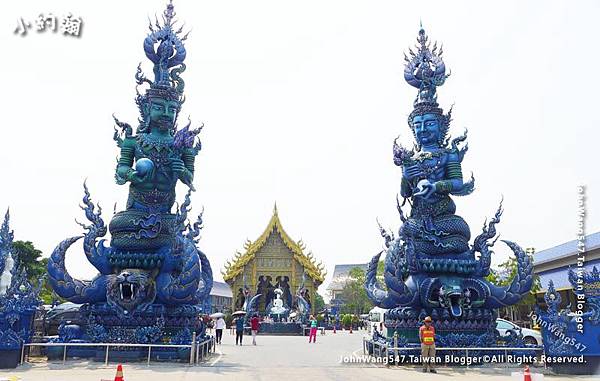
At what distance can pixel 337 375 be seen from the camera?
488 inches

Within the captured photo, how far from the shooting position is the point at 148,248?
16.8 meters

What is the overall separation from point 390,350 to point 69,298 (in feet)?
30.7

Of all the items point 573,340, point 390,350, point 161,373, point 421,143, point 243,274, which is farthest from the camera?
point 243,274

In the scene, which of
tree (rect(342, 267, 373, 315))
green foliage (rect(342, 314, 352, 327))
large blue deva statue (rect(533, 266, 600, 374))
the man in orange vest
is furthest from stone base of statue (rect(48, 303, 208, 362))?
tree (rect(342, 267, 373, 315))

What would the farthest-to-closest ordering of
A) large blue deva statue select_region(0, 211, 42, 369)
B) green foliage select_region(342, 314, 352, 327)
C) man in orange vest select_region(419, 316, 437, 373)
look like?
green foliage select_region(342, 314, 352, 327) < man in orange vest select_region(419, 316, 437, 373) < large blue deva statue select_region(0, 211, 42, 369)

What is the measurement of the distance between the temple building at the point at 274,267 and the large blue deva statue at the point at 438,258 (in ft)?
87.7

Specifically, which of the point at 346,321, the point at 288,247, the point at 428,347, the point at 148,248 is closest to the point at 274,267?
the point at 288,247

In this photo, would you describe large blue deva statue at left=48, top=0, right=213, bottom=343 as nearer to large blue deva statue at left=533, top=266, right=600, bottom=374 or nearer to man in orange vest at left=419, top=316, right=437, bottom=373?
man in orange vest at left=419, top=316, right=437, bottom=373

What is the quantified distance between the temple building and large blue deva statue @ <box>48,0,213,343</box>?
26588 millimetres

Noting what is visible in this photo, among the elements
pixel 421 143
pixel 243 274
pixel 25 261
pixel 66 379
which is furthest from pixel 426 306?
pixel 25 261

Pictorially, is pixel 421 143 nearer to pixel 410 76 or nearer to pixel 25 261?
pixel 410 76

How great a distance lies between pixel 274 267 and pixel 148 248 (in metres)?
29.2

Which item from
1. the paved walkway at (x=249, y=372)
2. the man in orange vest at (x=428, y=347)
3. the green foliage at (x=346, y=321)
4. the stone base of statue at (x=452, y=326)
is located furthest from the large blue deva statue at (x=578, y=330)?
the green foliage at (x=346, y=321)

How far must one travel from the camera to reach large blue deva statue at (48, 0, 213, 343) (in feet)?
52.0
